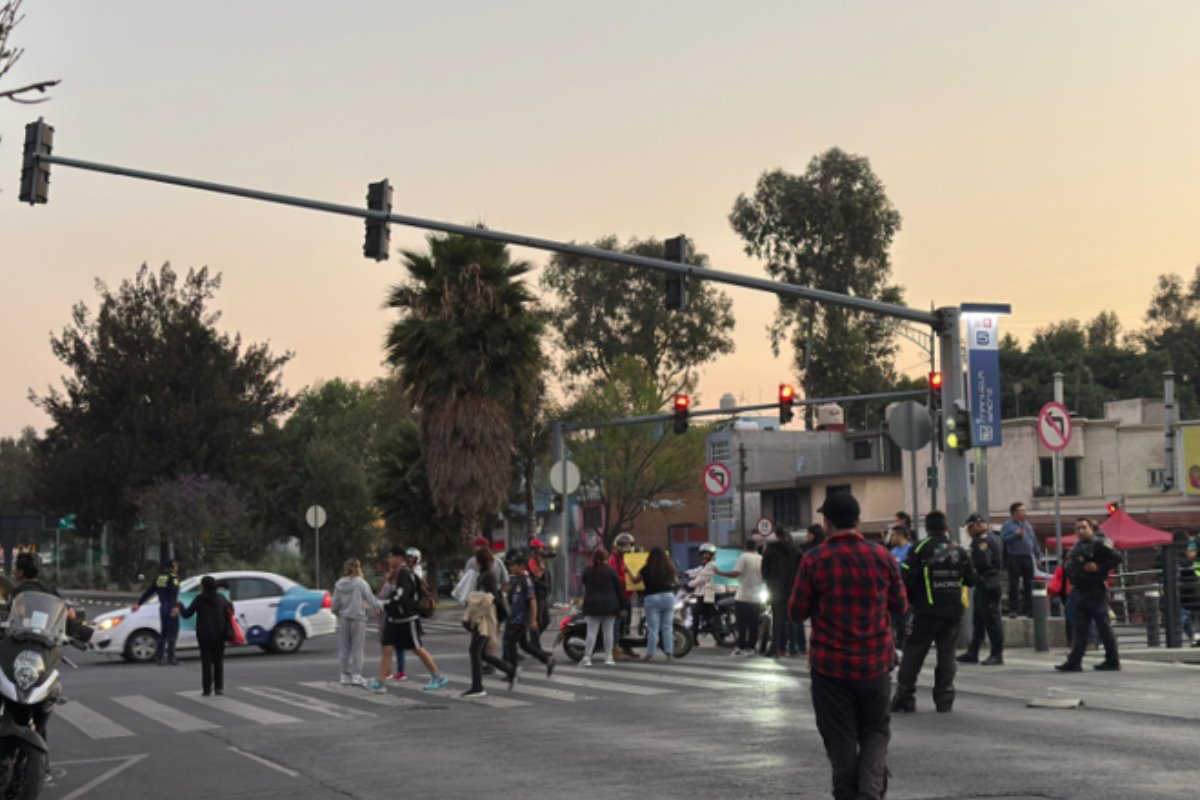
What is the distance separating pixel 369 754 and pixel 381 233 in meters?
10.5

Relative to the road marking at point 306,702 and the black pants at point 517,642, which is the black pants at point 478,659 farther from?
the road marking at point 306,702

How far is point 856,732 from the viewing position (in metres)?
8.41

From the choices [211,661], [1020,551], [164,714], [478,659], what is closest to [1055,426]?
[1020,551]

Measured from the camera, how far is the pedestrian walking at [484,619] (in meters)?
18.7

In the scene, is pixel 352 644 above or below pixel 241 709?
above

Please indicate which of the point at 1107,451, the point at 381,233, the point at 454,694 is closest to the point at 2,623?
the point at 454,694

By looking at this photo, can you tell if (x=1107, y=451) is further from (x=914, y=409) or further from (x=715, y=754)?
(x=715, y=754)

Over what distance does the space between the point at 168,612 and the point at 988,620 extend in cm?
1446

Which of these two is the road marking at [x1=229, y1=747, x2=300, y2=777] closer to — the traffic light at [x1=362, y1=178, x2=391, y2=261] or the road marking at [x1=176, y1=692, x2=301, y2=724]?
the road marking at [x1=176, y1=692, x2=301, y2=724]

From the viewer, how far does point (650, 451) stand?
7244 cm

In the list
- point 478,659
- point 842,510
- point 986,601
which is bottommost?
point 478,659

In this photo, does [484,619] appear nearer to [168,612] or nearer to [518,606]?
[518,606]

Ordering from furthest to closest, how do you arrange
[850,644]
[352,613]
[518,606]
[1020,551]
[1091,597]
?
1. [1020,551]
2. [352,613]
3. [518,606]
4. [1091,597]
5. [850,644]

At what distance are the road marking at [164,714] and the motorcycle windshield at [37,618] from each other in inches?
217
